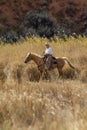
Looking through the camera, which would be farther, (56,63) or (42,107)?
(56,63)

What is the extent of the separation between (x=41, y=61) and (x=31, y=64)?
59 cm

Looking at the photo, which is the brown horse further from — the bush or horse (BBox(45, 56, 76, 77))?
the bush

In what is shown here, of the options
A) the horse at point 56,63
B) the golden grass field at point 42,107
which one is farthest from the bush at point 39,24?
the golden grass field at point 42,107

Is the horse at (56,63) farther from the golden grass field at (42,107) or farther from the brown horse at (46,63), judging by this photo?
the golden grass field at (42,107)

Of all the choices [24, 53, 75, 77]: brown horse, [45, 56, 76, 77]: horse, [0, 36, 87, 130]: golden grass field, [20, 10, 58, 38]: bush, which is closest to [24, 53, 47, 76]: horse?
[24, 53, 75, 77]: brown horse

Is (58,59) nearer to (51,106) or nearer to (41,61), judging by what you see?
(41,61)

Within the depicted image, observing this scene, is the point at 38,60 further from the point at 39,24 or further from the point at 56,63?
the point at 39,24

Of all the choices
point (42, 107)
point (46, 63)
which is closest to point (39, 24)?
point (46, 63)

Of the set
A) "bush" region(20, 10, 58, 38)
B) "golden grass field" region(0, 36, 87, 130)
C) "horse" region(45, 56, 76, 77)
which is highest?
"bush" region(20, 10, 58, 38)

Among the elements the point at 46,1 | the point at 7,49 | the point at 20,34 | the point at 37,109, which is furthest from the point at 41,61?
the point at 46,1

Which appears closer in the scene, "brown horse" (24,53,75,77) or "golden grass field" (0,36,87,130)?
"golden grass field" (0,36,87,130)

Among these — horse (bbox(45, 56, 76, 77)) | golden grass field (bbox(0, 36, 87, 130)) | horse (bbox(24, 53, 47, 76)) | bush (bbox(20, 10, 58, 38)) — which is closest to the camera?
golden grass field (bbox(0, 36, 87, 130))

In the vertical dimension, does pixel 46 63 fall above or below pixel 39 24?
below

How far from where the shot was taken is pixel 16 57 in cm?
1581
